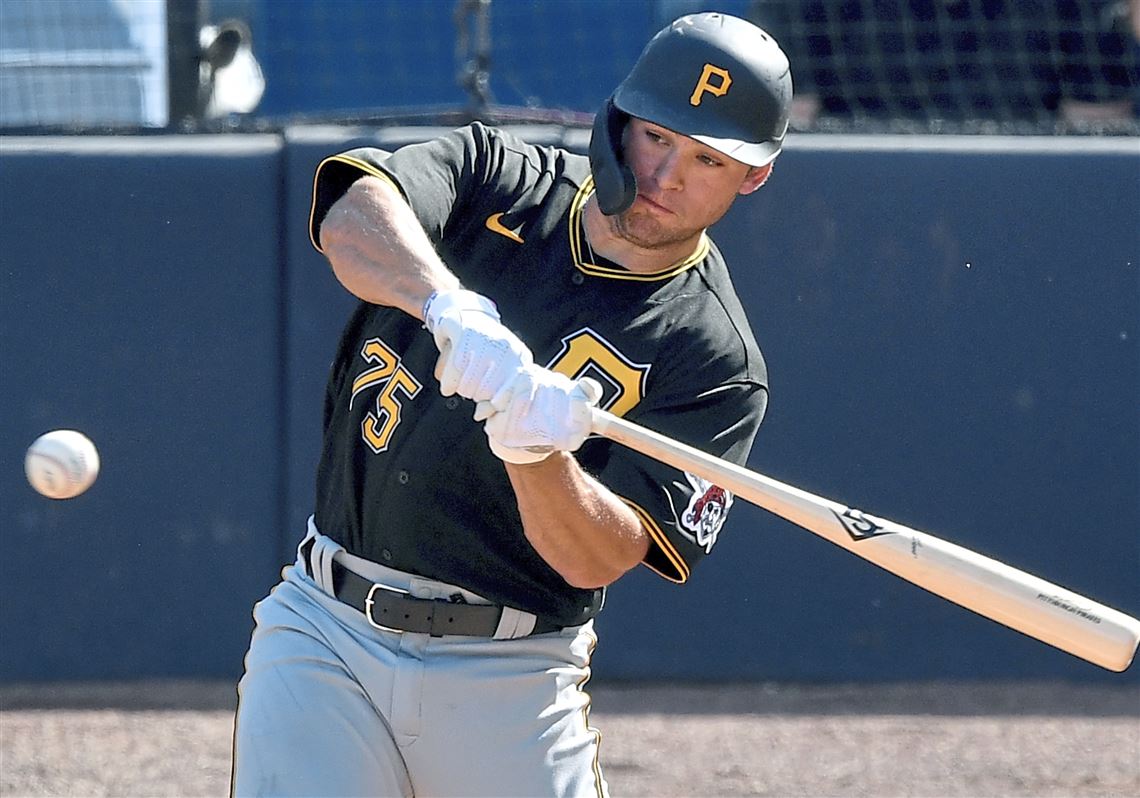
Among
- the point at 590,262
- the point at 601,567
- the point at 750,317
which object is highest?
the point at 590,262

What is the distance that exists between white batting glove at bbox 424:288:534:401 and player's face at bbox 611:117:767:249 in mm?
482

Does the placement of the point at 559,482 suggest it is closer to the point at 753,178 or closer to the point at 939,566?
the point at 939,566

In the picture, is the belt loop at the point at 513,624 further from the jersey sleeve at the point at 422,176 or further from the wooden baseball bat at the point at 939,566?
the jersey sleeve at the point at 422,176

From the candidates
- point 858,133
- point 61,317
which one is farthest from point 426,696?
point 858,133

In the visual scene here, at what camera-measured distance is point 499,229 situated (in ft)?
8.84

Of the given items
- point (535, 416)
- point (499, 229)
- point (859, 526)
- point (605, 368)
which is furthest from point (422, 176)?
point (859, 526)

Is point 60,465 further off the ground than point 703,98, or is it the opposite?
point 703,98

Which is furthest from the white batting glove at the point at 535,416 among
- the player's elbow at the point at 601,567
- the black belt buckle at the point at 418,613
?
the black belt buckle at the point at 418,613

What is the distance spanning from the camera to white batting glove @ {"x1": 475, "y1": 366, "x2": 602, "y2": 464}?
2197 mm

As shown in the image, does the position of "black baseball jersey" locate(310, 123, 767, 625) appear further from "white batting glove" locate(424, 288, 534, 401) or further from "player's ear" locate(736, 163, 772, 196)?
"white batting glove" locate(424, 288, 534, 401)

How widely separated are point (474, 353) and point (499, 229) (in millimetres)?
551

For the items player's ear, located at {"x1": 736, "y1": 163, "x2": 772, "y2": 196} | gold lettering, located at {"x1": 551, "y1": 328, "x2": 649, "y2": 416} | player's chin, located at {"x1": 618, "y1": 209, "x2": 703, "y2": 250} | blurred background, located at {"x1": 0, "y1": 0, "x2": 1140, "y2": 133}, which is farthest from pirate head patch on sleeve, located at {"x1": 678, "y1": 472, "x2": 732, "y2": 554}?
blurred background, located at {"x1": 0, "y1": 0, "x2": 1140, "y2": 133}

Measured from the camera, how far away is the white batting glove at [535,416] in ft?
7.21

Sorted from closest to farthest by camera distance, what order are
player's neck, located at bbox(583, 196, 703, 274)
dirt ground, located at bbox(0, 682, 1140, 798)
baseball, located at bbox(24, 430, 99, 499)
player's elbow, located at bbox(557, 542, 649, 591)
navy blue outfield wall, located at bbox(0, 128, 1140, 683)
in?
player's elbow, located at bbox(557, 542, 649, 591) → player's neck, located at bbox(583, 196, 703, 274) → baseball, located at bbox(24, 430, 99, 499) → dirt ground, located at bbox(0, 682, 1140, 798) → navy blue outfield wall, located at bbox(0, 128, 1140, 683)
